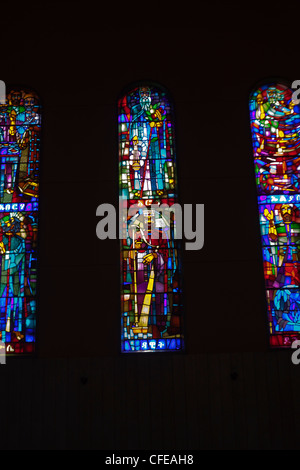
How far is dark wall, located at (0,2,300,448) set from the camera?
5.53m

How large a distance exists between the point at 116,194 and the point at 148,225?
51 centimetres

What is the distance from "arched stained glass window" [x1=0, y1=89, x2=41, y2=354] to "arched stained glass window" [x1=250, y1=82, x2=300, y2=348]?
8.45ft

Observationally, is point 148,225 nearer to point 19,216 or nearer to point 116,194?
point 116,194

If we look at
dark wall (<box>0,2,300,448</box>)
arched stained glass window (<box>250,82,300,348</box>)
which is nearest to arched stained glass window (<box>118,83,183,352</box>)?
dark wall (<box>0,2,300,448</box>)

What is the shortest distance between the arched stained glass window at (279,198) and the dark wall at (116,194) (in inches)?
6.1

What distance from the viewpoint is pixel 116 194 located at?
6.26 metres

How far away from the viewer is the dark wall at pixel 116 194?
5531 millimetres

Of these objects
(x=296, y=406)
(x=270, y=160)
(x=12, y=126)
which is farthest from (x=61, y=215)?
(x=296, y=406)

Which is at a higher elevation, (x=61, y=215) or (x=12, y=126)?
(x=12, y=126)

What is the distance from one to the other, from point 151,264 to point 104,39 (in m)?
2.87

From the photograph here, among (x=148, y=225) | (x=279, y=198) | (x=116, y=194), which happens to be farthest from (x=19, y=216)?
(x=279, y=198)

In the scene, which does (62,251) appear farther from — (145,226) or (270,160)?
(270,160)
